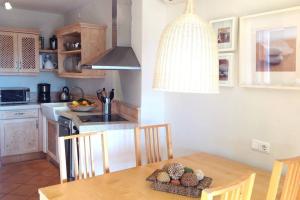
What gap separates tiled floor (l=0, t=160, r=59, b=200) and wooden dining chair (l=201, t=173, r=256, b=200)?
9.16 feet

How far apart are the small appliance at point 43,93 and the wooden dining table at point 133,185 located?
3.38 meters

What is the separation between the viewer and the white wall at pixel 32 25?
191 inches

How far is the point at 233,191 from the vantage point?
3.65 ft

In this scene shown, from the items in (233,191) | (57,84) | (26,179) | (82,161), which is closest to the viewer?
(233,191)

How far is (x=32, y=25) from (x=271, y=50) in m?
4.22

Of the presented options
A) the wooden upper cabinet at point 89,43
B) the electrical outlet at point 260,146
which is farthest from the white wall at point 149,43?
the electrical outlet at point 260,146

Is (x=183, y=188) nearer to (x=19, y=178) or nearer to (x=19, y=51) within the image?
(x=19, y=178)

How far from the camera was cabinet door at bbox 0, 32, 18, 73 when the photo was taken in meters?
4.56

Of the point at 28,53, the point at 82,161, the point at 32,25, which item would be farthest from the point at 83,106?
the point at 32,25

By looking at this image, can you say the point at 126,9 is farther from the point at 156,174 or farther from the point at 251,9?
the point at 156,174

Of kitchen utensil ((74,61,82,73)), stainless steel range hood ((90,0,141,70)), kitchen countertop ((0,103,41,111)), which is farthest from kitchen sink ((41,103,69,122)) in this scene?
stainless steel range hood ((90,0,141,70))

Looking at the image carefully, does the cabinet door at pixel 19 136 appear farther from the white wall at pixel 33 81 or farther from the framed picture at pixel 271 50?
the framed picture at pixel 271 50

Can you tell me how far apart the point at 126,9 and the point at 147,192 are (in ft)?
7.39

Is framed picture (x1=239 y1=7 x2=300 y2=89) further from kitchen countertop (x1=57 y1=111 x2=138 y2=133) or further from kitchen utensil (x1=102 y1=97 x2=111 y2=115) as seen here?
kitchen utensil (x1=102 y1=97 x2=111 y2=115)
